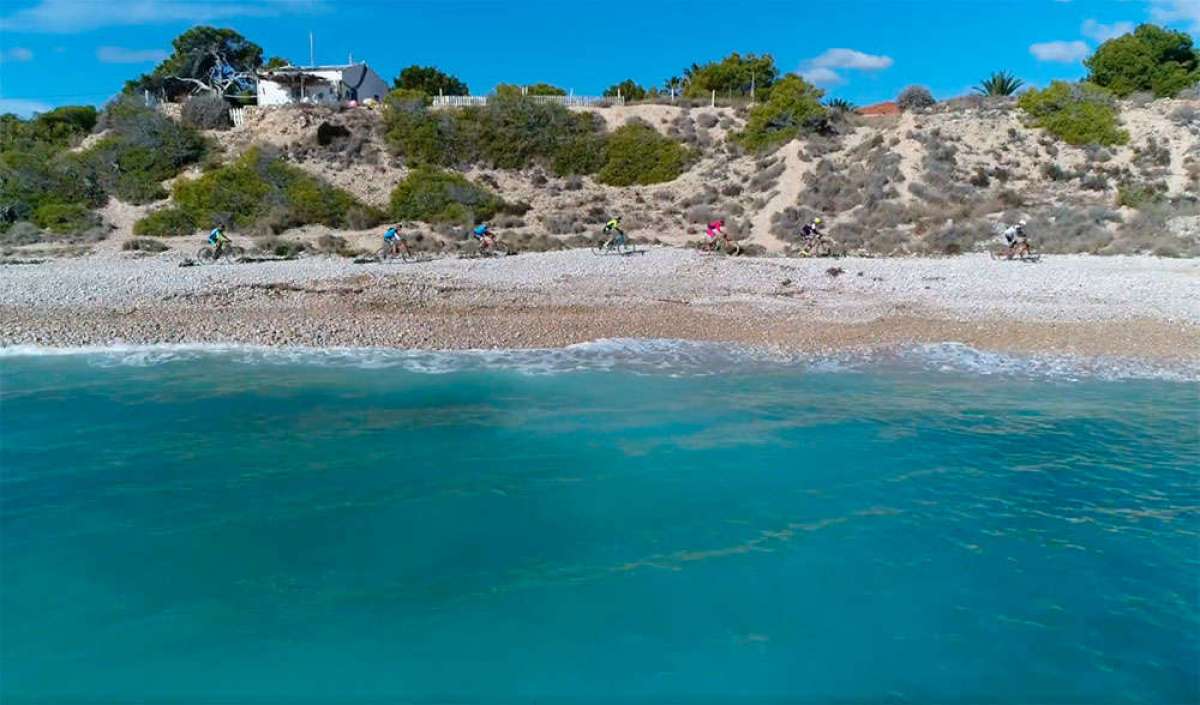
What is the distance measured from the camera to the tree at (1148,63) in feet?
132

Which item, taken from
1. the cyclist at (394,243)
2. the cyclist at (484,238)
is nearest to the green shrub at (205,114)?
the cyclist at (394,243)

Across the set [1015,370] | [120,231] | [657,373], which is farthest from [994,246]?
[120,231]

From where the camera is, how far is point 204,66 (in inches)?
1998

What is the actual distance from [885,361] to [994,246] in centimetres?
1296

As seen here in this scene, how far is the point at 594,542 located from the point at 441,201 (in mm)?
26816

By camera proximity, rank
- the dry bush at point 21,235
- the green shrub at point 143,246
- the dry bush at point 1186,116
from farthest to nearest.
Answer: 1. the dry bush at point 1186,116
2. the dry bush at point 21,235
3. the green shrub at point 143,246

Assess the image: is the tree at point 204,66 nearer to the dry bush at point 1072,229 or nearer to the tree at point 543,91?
the tree at point 543,91

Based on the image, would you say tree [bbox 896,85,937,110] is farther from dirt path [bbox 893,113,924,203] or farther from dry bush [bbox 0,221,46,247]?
dry bush [bbox 0,221,46,247]

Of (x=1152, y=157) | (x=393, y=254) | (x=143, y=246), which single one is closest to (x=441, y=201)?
(x=393, y=254)

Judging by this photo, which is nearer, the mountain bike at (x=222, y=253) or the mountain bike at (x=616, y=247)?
the mountain bike at (x=222, y=253)

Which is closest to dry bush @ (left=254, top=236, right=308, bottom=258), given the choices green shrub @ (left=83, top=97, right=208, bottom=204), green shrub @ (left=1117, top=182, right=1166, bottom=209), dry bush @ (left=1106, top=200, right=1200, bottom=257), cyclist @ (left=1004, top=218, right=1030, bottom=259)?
green shrub @ (left=83, top=97, right=208, bottom=204)

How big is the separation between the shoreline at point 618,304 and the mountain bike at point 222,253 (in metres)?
1.04

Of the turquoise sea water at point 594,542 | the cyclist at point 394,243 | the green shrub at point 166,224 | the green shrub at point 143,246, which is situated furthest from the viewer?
the green shrub at point 166,224

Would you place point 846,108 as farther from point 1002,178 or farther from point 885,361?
point 885,361
